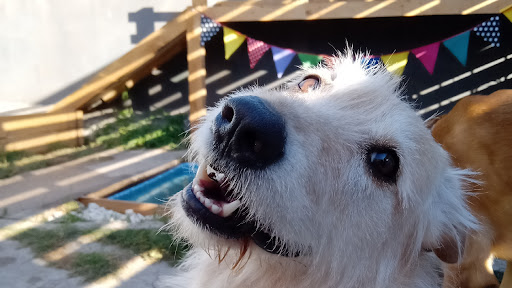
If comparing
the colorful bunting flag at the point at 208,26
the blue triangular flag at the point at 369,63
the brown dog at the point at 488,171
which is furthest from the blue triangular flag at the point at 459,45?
the blue triangular flag at the point at 369,63

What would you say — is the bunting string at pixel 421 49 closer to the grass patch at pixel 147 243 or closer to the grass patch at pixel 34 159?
the grass patch at pixel 147 243

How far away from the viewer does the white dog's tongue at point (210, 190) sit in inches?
52.3

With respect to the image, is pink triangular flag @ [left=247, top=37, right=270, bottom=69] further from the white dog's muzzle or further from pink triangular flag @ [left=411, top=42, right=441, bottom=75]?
the white dog's muzzle

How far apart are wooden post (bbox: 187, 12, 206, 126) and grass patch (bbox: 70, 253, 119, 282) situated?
2843mm

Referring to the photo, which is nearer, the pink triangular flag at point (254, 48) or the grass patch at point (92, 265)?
the grass patch at point (92, 265)

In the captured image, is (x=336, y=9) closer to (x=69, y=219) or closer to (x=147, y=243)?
(x=147, y=243)

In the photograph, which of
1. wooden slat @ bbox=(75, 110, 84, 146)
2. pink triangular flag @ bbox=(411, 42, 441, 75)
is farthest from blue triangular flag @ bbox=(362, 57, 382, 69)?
wooden slat @ bbox=(75, 110, 84, 146)

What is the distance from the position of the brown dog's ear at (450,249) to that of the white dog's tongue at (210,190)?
3.19 ft

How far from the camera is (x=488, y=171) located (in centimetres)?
263

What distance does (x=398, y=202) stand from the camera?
1.50 meters

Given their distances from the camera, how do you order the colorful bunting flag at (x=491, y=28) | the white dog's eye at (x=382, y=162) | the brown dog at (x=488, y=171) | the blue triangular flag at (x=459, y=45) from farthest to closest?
the blue triangular flag at (x=459, y=45)
the colorful bunting flag at (x=491, y=28)
the brown dog at (x=488, y=171)
the white dog's eye at (x=382, y=162)

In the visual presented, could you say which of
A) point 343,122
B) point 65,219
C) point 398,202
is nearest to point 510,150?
point 398,202

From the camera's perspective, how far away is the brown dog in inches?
100

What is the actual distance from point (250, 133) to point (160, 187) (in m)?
5.09
